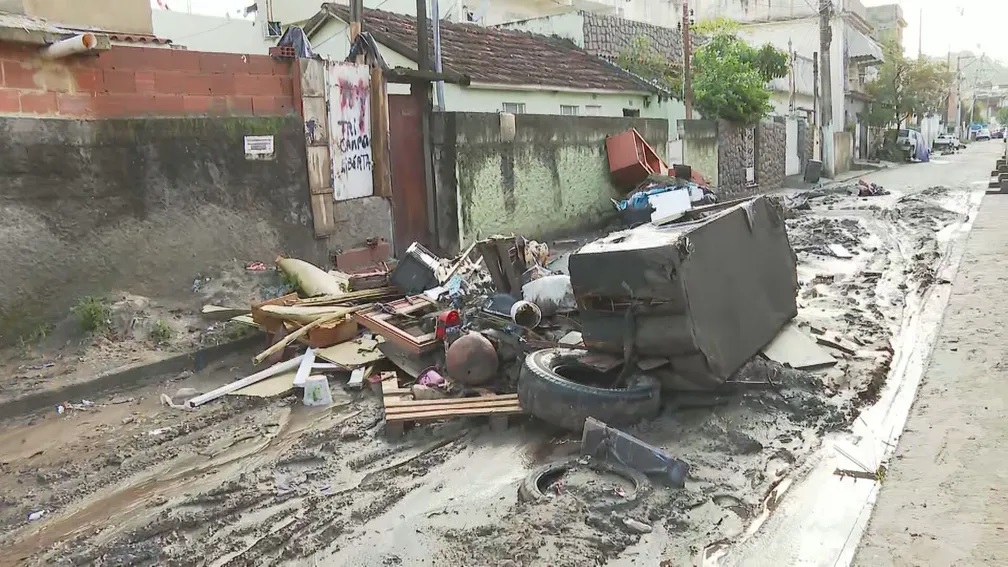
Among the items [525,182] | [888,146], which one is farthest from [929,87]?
[525,182]

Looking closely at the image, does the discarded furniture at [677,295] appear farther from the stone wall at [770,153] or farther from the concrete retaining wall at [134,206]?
the stone wall at [770,153]

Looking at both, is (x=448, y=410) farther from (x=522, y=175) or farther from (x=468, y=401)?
(x=522, y=175)

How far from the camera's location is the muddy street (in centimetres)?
359

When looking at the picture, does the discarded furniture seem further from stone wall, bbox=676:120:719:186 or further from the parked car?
the parked car

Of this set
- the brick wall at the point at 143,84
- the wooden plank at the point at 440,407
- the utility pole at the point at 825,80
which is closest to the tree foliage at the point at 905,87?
the utility pole at the point at 825,80

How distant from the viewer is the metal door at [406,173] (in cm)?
1027

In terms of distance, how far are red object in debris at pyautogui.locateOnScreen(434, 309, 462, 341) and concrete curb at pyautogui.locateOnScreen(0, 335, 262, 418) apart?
209 centimetres

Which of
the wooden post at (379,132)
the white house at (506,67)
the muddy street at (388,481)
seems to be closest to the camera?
the muddy street at (388,481)

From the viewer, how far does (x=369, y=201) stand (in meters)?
9.73

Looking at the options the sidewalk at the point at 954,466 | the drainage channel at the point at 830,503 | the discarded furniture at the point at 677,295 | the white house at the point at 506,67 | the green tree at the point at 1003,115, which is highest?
the green tree at the point at 1003,115

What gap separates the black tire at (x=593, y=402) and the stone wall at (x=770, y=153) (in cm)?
2001

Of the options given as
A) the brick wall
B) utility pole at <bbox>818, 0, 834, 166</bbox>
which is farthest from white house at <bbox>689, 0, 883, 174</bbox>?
the brick wall

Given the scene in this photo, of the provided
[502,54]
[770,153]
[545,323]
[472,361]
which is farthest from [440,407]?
[770,153]

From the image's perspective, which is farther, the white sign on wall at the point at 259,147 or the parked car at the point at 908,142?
the parked car at the point at 908,142
